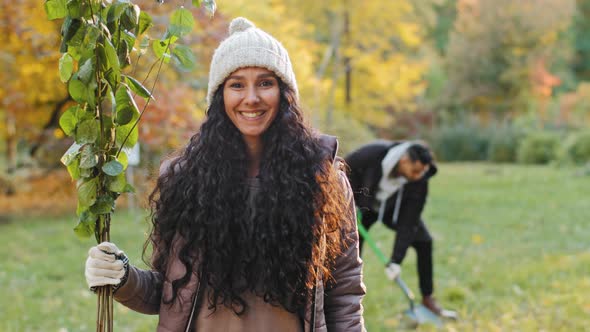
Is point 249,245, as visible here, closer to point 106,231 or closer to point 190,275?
point 190,275

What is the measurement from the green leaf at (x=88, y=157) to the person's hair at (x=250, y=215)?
39cm

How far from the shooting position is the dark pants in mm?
5242

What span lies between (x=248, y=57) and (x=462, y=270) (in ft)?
17.6

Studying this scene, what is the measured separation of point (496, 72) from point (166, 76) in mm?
22846

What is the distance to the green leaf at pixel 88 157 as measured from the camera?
1786 mm

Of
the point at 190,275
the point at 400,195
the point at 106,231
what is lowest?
the point at 400,195

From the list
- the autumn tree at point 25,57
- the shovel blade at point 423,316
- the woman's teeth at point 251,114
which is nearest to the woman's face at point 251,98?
the woman's teeth at point 251,114

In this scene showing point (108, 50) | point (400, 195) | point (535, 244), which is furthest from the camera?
point (535, 244)

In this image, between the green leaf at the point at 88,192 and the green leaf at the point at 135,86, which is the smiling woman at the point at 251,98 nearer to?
the green leaf at the point at 135,86

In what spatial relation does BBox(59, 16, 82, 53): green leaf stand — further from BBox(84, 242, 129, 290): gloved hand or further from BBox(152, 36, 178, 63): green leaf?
BBox(84, 242, 129, 290): gloved hand

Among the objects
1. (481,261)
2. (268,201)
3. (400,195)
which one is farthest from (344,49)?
(268,201)

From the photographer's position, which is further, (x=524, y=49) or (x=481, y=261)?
(x=524, y=49)

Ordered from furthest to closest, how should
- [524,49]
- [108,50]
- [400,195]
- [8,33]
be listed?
1. [524,49]
2. [8,33]
3. [400,195]
4. [108,50]

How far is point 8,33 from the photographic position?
9508 millimetres
